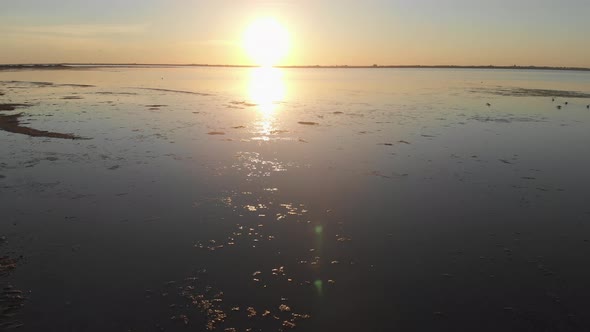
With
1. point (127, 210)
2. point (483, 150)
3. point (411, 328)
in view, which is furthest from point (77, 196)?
point (483, 150)

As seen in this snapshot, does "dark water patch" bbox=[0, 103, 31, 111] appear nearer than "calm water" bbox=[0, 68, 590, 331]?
No

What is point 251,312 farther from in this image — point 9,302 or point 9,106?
point 9,106

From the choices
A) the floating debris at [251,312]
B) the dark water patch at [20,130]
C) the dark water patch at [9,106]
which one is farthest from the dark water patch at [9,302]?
the dark water patch at [9,106]

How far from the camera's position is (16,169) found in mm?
16172

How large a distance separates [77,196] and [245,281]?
26.5ft

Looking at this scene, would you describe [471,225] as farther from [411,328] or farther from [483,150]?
[483,150]

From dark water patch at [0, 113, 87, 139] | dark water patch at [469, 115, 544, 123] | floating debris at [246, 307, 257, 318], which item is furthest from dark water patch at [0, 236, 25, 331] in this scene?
dark water patch at [469, 115, 544, 123]

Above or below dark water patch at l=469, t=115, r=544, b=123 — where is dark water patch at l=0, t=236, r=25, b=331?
below

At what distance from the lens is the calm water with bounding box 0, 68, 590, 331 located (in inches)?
291

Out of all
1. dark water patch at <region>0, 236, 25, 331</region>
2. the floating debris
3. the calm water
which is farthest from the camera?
the calm water

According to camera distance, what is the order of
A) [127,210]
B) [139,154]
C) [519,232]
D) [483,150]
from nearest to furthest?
[519,232], [127,210], [139,154], [483,150]

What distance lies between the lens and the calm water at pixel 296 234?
24.3 feet

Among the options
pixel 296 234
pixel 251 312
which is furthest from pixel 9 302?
pixel 296 234

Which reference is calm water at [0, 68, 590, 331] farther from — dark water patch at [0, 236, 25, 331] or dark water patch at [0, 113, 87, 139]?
dark water patch at [0, 113, 87, 139]
